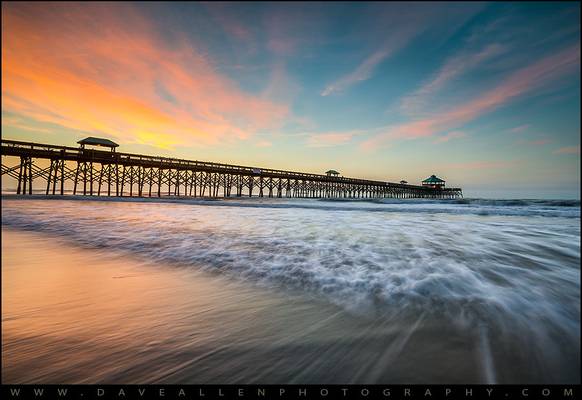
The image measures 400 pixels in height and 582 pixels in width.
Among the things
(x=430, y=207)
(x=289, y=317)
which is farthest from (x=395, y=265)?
(x=430, y=207)

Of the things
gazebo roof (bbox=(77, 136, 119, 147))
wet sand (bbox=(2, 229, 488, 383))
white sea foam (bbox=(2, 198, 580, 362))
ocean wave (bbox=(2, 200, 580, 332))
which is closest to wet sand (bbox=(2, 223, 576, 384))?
wet sand (bbox=(2, 229, 488, 383))

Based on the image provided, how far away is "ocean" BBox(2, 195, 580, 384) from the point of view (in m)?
1.45

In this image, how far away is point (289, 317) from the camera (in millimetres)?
2119

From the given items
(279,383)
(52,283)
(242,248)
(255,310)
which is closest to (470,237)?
(242,248)

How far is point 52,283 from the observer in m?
2.71

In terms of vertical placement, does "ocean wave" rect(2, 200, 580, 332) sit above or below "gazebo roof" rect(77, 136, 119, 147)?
below

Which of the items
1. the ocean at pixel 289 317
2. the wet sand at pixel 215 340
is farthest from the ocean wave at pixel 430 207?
the wet sand at pixel 215 340

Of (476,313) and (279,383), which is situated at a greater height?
(476,313)

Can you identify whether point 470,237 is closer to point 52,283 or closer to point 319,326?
point 319,326

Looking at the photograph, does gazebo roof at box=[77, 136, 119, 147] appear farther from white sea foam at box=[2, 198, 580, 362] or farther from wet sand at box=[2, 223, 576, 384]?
wet sand at box=[2, 223, 576, 384]

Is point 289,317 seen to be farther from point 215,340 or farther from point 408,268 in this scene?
point 408,268

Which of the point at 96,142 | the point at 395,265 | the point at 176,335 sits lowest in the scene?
the point at 176,335

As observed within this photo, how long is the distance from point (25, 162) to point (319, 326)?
127ft

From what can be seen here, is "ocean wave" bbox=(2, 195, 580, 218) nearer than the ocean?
No
